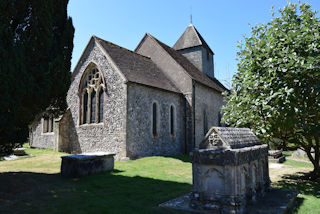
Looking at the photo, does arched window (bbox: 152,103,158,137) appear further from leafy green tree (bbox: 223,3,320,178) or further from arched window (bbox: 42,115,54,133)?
arched window (bbox: 42,115,54,133)

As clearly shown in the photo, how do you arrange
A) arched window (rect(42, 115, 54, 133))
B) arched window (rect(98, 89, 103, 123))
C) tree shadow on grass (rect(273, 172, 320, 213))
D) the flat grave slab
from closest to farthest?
the flat grave slab
tree shadow on grass (rect(273, 172, 320, 213))
arched window (rect(98, 89, 103, 123))
arched window (rect(42, 115, 54, 133))

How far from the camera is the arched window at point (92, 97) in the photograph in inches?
626

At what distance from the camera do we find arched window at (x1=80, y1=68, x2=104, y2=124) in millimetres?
15906

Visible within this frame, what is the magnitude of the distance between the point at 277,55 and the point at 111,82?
1016cm

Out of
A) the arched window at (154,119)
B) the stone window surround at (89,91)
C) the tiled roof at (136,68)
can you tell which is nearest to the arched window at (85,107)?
the stone window surround at (89,91)

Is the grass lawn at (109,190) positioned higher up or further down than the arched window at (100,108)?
further down

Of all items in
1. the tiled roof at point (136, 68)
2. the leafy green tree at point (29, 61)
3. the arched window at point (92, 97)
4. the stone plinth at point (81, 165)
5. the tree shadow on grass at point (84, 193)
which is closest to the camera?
the tree shadow on grass at point (84, 193)

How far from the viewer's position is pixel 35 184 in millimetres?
8008

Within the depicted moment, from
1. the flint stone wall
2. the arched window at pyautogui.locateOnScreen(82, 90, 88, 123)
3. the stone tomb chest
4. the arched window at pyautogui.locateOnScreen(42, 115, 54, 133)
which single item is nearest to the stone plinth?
the stone tomb chest

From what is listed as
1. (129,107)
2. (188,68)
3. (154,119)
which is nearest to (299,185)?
(129,107)

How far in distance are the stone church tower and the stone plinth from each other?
1828cm

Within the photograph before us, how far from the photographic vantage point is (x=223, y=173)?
5129 mm

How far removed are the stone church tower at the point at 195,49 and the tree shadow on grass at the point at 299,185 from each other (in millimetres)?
17214

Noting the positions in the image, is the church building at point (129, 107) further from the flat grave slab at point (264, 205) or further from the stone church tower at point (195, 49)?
the flat grave slab at point (264, 205)
